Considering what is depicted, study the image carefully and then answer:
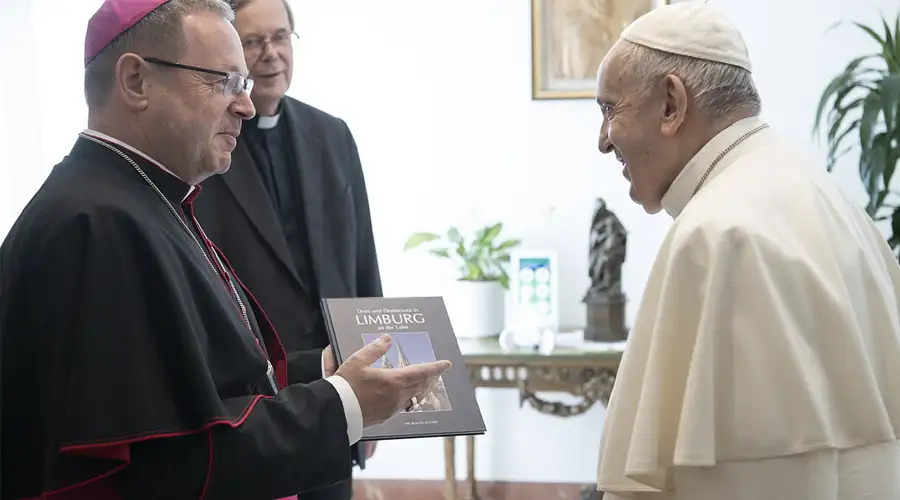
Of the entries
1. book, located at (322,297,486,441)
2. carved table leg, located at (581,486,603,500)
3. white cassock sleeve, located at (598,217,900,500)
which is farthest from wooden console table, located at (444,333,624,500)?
white cassock sleeve, located at (598,217,900,500)

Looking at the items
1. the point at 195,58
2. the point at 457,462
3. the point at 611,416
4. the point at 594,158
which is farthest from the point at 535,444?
the point at 195,58

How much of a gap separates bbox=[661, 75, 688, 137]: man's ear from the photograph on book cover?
658 millimetres

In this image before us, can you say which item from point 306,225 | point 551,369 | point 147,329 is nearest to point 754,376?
point 147,329

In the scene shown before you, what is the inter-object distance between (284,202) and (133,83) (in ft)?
3.54

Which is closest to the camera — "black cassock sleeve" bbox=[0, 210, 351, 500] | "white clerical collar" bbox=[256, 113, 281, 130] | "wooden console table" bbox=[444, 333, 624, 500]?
"black cassock sleeve" bbox=[0, 210, 351, 500]

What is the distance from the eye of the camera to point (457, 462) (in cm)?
460

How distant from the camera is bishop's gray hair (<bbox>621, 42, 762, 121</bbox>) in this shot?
1.55 metres

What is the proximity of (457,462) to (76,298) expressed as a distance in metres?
3.45

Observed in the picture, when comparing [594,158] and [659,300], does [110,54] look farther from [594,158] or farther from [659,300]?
[594,158]

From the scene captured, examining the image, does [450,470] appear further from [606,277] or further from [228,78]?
[228,78]

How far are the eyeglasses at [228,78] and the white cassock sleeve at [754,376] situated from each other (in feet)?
2.54

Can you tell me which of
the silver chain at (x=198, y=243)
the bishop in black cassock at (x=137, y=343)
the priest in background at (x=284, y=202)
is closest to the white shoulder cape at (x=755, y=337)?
the bishop in black cassock at (x=137, y=343)

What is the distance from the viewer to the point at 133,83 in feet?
4.91

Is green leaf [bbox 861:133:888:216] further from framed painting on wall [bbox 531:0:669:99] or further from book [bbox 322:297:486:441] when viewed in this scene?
book [bbox 322:297:486:441]
